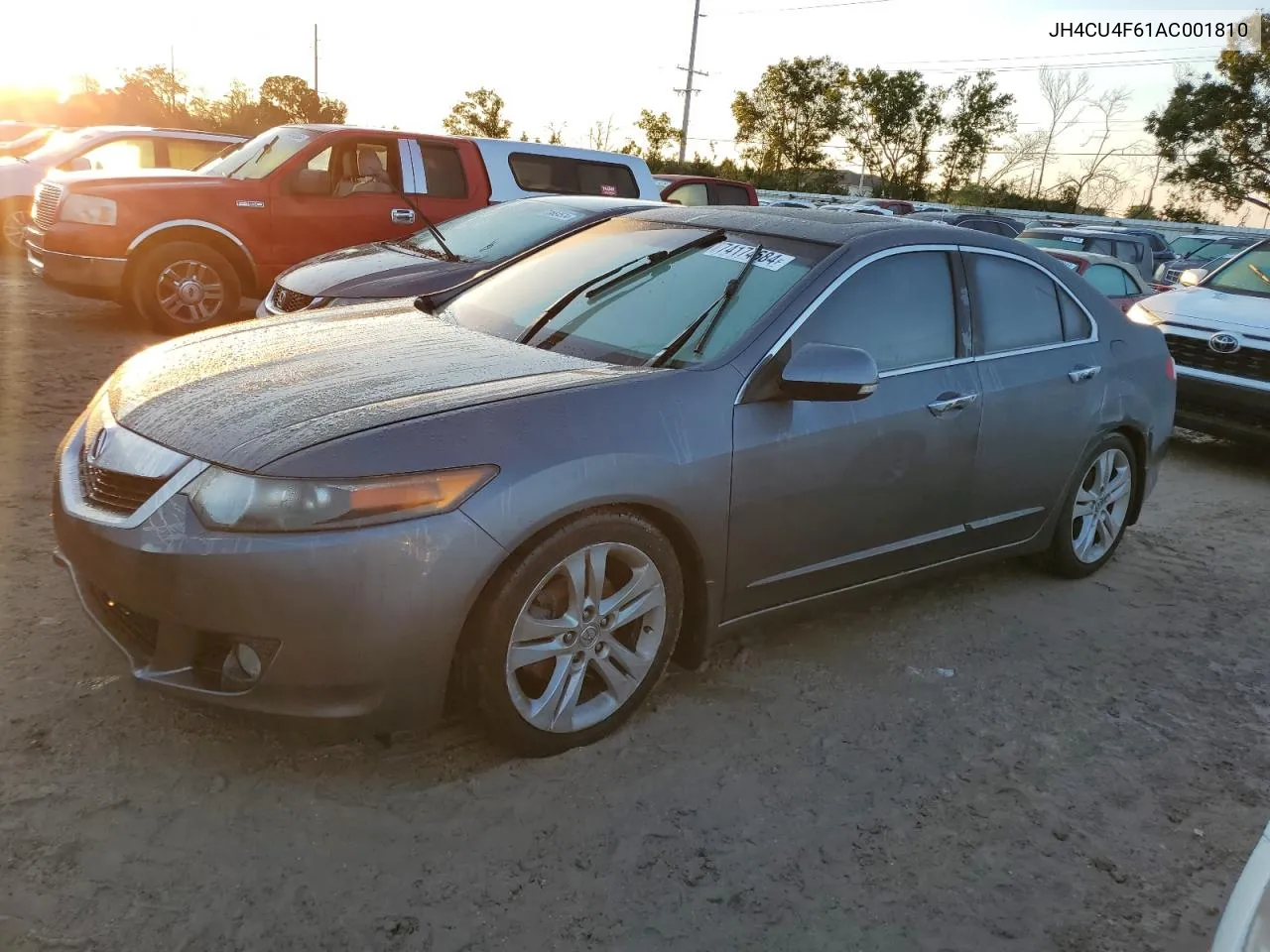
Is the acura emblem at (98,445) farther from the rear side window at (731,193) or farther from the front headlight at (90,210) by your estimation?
the rear side window at (731,193)

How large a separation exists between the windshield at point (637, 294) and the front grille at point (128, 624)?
1.54 meters

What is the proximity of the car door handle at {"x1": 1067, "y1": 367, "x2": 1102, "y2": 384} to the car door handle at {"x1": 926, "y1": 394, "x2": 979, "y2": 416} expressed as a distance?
2.54 feet

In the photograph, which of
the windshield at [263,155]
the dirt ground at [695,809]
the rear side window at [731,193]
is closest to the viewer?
the dirt ground at [695,809]

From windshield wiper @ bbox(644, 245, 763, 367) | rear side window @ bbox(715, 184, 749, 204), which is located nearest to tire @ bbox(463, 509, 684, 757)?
windshield wiper @ bbox(644, 245, 763, 367)

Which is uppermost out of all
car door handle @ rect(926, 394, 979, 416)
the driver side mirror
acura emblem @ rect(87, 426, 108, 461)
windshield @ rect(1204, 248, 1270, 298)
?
windshield @ rect(1204, 248, 1270, 298)

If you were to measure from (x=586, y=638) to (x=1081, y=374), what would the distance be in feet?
8.93

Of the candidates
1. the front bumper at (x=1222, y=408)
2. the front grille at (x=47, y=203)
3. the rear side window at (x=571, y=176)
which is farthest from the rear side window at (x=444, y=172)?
the front bumper at (x=1222, y=408)

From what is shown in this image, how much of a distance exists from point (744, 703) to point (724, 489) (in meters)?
0.79

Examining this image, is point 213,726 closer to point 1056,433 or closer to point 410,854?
point 410,854

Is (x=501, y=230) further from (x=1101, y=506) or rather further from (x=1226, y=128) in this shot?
(x=1226, y=128)

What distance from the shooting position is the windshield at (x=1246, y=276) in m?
8.27

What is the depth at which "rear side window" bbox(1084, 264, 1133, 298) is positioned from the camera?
9884mm

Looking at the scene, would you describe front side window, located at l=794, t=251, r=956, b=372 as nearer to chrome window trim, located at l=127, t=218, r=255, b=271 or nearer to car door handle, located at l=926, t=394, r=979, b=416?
car door handle, located at l=926, t=394, r=979, b=416

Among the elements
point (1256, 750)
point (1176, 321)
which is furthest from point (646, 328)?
point (1176, 321)
